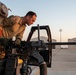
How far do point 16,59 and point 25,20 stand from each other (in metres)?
0.85

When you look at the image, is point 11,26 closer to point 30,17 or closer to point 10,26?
point 10,26

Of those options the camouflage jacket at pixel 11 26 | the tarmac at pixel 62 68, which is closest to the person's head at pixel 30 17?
the camouflage jacket at pixel 11 26

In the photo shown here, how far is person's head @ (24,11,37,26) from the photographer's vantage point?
17.1ft

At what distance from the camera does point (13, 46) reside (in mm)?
4922

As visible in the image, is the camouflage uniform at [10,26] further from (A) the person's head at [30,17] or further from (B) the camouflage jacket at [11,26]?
(A) the person's head at [30,17]

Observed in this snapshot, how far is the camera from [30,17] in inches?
207

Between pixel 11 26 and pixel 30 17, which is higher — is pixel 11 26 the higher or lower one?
the lower one

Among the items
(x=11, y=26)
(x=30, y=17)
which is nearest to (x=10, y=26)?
(x=11, y=26)

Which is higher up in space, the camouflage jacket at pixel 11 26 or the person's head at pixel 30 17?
the person's head at pixel 30 17

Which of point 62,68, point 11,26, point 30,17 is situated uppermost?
point 30,17

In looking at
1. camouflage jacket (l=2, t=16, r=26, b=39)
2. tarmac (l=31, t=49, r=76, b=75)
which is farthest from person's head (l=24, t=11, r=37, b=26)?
tarmac (l=31, t=49, r=76, b=75)

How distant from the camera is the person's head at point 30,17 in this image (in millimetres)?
5211

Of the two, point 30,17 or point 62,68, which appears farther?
point 62,68

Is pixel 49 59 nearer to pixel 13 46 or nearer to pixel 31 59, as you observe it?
pixel 31 59
